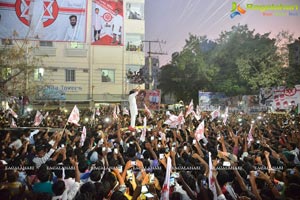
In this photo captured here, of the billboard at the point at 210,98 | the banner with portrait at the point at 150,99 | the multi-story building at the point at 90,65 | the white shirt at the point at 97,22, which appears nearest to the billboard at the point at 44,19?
the white shirt at the point at 97,22

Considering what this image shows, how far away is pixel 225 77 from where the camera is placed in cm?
3453

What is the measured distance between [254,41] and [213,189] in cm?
3141

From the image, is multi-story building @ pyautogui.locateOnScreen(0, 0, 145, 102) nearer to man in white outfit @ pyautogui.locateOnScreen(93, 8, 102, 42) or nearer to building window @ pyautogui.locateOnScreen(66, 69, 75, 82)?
building window @ pyautogui.locateOnScreen(66, 69, 75, 82)

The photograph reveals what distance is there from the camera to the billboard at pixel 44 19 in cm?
1275

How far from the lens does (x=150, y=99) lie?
80.7 feet

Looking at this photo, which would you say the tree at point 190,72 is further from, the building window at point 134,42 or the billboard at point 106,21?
the billboard at point 106,21

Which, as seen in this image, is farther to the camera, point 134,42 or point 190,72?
point 190,72

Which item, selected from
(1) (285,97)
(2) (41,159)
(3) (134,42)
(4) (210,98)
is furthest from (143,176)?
(4) (210,98)

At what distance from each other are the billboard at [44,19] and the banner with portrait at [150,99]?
38.5ft

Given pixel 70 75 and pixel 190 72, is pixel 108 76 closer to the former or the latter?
pixel 70 75

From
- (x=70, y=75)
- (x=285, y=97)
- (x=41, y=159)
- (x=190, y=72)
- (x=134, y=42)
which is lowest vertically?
(x=41, y=159)

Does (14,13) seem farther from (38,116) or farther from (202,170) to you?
(202,170)

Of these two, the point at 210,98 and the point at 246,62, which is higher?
the point at 246,62

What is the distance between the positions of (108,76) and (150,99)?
292 inches
